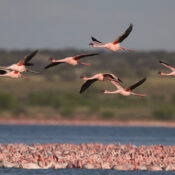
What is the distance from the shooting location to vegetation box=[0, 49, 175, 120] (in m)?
113

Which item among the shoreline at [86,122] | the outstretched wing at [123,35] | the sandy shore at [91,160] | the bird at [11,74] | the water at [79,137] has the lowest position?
the sandy shore at [91,160]

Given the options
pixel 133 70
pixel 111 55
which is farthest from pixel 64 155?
pixel 111 55

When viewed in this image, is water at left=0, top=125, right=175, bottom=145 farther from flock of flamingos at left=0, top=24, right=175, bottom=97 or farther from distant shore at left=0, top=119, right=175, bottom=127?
distant shore at left=0, top=119, right=175, bottom=127

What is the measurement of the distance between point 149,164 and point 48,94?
8576cm

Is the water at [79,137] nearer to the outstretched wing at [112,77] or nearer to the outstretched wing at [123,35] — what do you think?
the outstretched wing at [123,35]

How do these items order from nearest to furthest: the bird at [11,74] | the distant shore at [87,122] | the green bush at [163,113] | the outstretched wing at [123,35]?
the outstretched wing at [123,35] → the bird at [11,74] → the green bush at [163,113] → the distant shore at [87,122]

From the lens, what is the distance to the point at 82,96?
12338 centimetres

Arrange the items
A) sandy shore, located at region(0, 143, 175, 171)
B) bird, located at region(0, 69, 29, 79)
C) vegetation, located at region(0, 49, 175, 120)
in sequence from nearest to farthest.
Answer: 1. bird, located at region(0, 69, 29, 79)
2. sandy shore, located at region(0, 143, 175, 171)
3. vegetation, located at region(0, 49, 175, 120)

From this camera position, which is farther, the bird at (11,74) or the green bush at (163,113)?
the green bush at (163,113)

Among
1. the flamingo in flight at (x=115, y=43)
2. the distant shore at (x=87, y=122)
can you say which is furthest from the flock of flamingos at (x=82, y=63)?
the distant shore at (x=87, y=122)

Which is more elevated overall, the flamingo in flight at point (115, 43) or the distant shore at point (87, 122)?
the distant shore at point (87, 122)

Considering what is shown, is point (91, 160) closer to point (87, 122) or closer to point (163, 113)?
point (163, 113)

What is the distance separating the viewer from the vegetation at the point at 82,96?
113 m

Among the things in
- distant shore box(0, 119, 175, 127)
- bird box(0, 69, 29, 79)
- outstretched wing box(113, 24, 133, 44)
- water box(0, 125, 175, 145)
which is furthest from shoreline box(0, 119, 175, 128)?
outstretched wing box(113, 24, 133, 44)
